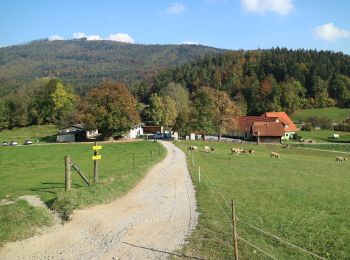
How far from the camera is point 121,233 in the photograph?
16.1 metres

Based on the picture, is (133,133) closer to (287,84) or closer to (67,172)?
(67,172)

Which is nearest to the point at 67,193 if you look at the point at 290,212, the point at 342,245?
the point at 290,212

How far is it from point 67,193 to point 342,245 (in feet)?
44.0

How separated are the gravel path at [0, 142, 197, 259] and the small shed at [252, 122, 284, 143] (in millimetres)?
82327

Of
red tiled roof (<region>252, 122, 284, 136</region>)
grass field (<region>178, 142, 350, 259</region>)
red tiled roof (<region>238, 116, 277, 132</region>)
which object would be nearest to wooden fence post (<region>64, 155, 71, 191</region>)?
grass field (<region>178, 142, 350, 259</region>)

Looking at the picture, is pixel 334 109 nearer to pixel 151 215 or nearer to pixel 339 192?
pixel 339 192

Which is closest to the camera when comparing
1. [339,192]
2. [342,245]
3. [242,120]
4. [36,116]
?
[342,245]

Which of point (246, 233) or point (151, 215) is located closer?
point (246, 233)

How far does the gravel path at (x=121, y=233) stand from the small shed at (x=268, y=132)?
82.3m

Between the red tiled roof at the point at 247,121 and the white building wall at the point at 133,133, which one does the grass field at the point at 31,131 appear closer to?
the white building wall at the point at 133,133

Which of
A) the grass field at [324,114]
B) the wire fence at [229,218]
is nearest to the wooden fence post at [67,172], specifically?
the wire fence at [229,218]

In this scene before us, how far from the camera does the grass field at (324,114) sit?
6067 inches

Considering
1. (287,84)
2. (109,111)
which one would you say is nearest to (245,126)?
(109,111)

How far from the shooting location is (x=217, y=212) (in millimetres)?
19594
